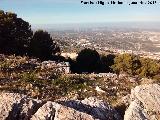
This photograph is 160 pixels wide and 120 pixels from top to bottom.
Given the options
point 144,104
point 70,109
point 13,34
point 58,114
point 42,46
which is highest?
point 70,109

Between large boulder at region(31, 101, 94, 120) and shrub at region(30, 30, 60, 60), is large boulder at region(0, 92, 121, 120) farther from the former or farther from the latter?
shrub at region(30, 30, 60, 60)

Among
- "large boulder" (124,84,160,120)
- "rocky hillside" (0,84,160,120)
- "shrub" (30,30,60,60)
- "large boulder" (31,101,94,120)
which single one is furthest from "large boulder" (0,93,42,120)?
"shrub" (30,30,60,60)

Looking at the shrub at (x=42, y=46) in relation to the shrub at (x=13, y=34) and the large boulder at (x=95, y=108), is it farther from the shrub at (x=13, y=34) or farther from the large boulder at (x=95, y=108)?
the large boulder at (x=95, y=108)

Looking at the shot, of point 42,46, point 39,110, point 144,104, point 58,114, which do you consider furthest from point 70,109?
point 42,46

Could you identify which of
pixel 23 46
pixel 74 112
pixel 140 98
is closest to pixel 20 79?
pixel 140 98

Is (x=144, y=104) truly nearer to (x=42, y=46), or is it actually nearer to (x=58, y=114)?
(x=58, y=114)

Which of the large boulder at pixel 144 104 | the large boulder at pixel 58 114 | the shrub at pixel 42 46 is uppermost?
the large boulder at pixel 58 114

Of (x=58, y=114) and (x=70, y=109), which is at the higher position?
(x=70, y=109)

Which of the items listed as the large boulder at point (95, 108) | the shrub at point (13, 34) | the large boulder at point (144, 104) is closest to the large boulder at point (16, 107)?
the large boulder at point (95, 108)

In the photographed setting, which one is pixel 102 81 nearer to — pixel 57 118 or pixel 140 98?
pixel 140 98
